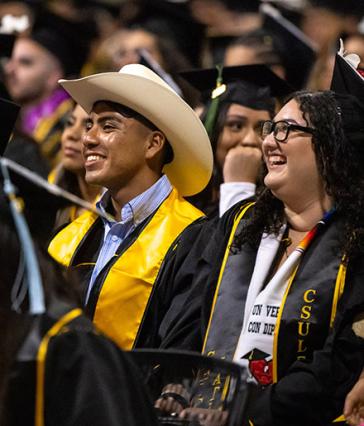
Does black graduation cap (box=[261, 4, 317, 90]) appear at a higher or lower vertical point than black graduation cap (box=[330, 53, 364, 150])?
higher

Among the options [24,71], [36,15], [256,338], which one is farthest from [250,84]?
[36,15]

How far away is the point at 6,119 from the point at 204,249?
42.1 inches

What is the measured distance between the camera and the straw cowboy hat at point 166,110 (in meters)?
5.13

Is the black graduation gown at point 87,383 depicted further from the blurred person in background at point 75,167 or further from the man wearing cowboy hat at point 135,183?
the blurred person in background at point 75,167

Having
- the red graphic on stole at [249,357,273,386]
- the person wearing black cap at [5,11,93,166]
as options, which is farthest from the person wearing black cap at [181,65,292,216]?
the person wearing black cap at [5,11,93,166]

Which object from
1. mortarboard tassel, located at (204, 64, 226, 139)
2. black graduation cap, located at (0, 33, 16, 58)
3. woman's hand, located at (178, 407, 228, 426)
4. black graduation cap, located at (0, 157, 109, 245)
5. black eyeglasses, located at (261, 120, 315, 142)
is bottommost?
woman's hand, located at (178, 407, 228, 426)

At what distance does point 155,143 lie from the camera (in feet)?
17.2

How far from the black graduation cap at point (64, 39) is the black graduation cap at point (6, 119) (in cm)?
496

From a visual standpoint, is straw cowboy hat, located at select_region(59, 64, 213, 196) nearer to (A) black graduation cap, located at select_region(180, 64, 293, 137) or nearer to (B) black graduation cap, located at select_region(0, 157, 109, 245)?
(A) black graduation cap, located at select_region(180, 64, 293, 137)

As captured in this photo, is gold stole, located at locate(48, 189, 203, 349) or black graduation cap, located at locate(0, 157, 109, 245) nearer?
black graduation cap, located at locate(0, 157, 109, 245)

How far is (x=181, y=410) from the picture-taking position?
9.61 ft

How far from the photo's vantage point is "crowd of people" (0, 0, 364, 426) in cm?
265

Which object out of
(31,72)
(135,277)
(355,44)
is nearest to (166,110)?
(135,277)

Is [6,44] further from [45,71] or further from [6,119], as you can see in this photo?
[6,119]
